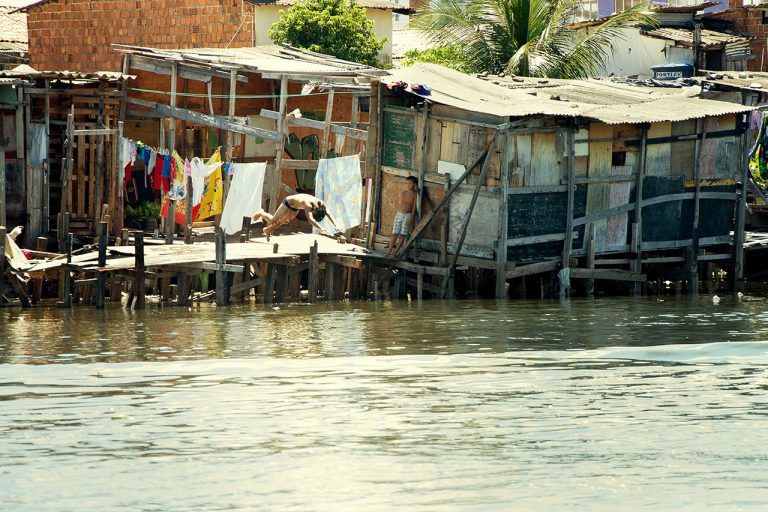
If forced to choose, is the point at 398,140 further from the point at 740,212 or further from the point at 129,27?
the point at 129,27

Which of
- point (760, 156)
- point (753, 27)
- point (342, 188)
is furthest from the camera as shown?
point (753, 27)

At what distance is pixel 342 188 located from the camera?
23.8m

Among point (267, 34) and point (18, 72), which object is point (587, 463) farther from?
point (267, 34)

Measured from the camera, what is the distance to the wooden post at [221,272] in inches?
794

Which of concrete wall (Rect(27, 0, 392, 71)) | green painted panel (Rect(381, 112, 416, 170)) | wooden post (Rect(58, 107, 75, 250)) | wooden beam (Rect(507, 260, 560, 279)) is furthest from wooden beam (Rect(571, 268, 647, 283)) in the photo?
concrete wall (Rect(27, 0, 392, 71))

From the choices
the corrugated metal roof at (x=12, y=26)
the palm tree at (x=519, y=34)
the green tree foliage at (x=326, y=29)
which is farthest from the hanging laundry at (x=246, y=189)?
the corrugated metal roof at (x=12, y=26)

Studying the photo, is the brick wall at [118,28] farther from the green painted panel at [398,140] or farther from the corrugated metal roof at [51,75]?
the green painted panel at [398,140]

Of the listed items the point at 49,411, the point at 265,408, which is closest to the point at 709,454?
the point at 265,408

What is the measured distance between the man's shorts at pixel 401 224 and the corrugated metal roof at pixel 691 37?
45.5ft

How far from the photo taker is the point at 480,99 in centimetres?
2181

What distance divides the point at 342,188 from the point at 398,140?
168 centimetres

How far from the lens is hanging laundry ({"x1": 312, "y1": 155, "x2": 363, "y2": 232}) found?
23750 mm

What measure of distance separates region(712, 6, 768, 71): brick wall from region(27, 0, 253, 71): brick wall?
12.3 m

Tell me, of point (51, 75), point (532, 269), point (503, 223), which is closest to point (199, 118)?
point (51, 75)
